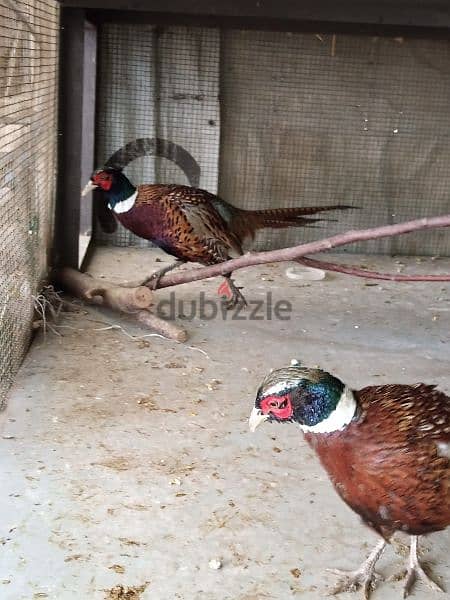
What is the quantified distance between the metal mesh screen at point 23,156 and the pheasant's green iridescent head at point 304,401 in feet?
4.12

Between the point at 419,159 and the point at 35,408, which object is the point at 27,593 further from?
the point at 419,159

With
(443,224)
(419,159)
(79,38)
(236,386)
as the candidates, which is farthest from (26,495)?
(419,159)

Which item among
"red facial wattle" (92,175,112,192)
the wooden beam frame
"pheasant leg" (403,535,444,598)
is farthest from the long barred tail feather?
"pheasant leg" (403,535,444,598)

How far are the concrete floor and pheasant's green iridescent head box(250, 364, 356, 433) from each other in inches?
16.0

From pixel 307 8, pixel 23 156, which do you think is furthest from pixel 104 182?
pixel 307 8

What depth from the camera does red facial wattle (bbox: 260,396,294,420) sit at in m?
1.45

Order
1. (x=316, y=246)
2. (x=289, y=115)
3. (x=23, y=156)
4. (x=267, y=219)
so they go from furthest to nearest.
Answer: (x=289, y=115) → (x=267, y=219) → (x=23, y=156) → (x=316, y=246)

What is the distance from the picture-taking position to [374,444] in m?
1.47

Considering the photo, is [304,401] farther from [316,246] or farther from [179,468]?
[316,246]

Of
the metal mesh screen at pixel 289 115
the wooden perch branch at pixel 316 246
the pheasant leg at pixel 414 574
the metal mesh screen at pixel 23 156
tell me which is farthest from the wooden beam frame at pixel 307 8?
the pheasant leg at pixel 414 574

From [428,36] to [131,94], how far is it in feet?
5.90

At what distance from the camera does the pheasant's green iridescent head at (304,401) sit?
145 cm

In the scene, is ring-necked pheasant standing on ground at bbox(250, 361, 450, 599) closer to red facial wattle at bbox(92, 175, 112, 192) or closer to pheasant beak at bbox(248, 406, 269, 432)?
pheasant beak at bbox(248, 406, 269, 432)

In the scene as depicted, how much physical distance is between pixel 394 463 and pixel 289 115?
11.7 ft
